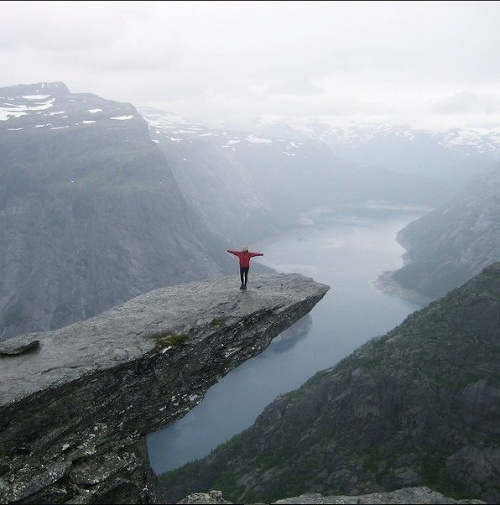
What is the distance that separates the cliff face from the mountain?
2138 inches

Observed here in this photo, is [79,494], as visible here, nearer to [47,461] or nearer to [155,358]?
[47,461]

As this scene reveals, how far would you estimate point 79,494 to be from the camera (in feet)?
67.1

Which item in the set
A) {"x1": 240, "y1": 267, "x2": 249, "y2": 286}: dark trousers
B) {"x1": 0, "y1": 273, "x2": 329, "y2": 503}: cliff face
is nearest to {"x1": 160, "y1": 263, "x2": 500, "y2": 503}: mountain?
{"x1": 0, "y1": 273, "x2": 329, "y2": 503}: cliff face

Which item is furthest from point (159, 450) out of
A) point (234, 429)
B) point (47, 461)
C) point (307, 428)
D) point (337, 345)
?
point (47, 461)

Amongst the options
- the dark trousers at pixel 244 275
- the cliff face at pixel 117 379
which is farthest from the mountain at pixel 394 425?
the dark trousers at pixel 244 275

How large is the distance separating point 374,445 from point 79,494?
79.5 m

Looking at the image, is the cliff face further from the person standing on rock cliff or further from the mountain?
the mountain

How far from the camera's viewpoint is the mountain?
76.1m

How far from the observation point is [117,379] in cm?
2589

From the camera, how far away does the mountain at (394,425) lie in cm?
7606

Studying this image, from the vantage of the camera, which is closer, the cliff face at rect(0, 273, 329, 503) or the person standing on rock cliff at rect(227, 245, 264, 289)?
the cliff face at rect(0, 273, 329, 503)

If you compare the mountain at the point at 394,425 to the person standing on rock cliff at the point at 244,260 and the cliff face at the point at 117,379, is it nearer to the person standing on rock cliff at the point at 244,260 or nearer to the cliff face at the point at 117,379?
the cliff face at the point at 117,379

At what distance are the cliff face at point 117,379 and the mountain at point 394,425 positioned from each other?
54.3 meters

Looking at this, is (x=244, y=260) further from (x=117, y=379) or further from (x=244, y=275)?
(x=117, y=379)
